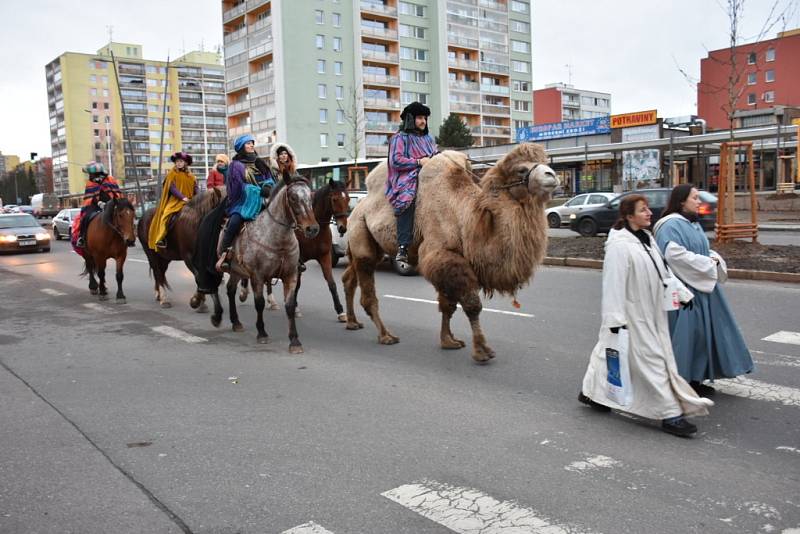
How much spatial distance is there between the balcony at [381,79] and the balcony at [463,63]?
792cm

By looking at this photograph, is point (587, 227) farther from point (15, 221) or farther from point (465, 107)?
point (465, 107)

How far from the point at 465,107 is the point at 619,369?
3251 inches

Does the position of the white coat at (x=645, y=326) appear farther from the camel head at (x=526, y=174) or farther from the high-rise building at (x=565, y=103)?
the high-rise building at (x=565, y=103)

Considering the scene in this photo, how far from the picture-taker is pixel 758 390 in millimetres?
5918

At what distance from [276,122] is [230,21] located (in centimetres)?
1512

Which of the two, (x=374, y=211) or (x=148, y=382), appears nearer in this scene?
(x=148, y=382)

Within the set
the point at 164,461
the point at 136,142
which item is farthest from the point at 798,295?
the point at 136,142

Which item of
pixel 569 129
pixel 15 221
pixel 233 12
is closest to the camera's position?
pixel 15 221

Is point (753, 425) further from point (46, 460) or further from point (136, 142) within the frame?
point (136, 142)

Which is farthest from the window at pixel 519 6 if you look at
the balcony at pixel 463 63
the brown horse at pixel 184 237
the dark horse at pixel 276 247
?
the dark horse at pixel 276 247

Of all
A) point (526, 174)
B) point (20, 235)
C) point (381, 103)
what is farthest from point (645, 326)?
point (381, 103)

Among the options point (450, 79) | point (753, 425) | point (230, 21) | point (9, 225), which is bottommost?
point (753, 425)

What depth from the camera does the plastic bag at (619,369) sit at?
4.95 m

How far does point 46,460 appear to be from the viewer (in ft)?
15.3
